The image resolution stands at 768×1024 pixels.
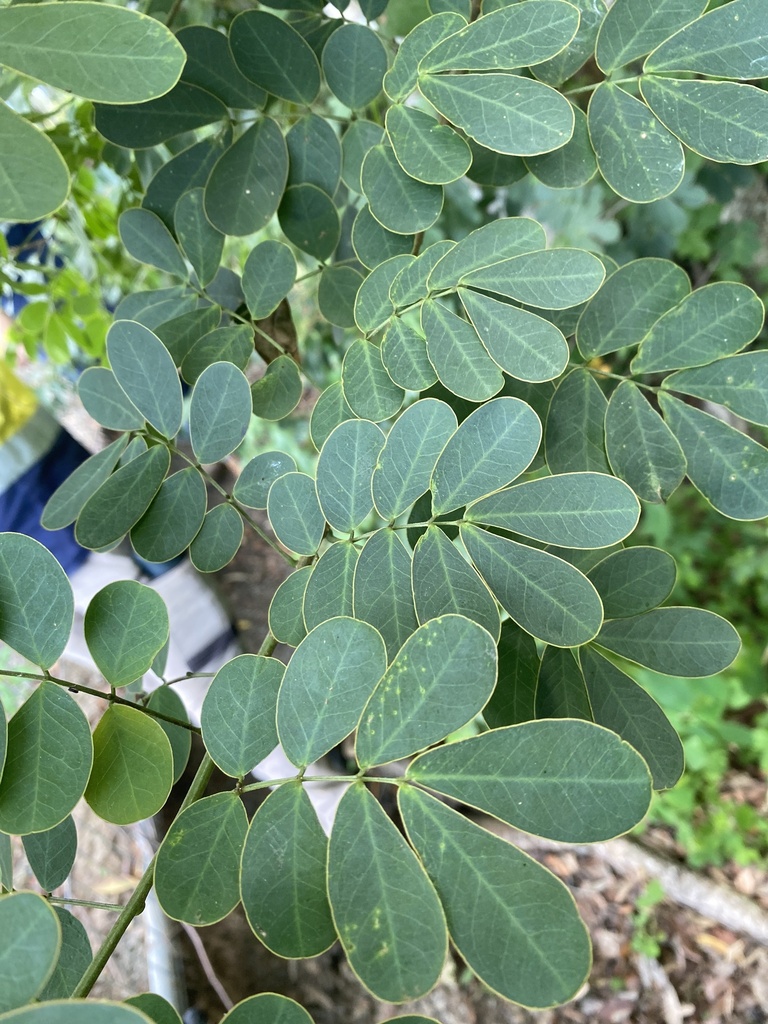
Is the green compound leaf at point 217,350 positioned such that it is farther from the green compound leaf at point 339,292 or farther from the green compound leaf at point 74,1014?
the green compound leaf at point 74,1014

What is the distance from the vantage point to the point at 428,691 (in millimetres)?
519

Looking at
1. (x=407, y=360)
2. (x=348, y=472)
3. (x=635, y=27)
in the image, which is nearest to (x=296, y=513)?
(x=348, y=472)

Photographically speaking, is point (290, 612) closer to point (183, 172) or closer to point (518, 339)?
point (518, 339)

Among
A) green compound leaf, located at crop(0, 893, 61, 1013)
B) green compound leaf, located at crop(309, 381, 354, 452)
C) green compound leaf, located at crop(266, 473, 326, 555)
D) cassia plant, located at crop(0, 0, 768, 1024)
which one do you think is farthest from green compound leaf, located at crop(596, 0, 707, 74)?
green compound leaf, located at crop(0, 893, 61, 1013)

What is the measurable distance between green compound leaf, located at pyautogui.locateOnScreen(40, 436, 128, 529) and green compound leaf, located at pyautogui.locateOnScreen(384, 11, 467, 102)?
494 millimetres

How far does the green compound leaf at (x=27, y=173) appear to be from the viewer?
494mm

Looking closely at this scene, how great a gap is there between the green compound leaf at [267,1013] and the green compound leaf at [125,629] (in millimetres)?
Result: 288

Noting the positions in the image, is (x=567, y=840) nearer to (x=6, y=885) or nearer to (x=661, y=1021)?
(x=6, y=885)

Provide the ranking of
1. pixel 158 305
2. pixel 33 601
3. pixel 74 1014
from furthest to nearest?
pixel 158 305 → pixel 33 601 → pixel 74 1014

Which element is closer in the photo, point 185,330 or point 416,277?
point 416,277

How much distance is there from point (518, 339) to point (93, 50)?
42 cm

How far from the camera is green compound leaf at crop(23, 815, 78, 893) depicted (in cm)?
71

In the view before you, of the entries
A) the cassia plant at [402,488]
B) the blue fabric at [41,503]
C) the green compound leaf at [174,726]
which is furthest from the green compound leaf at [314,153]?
the blue fabric at [41,503]

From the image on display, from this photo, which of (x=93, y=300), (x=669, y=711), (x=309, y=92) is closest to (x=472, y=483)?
(x=309, y=92)
